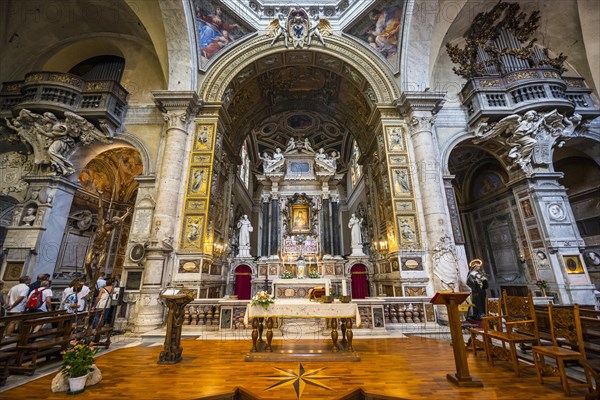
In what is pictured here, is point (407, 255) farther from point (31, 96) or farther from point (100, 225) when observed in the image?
point (31, 96)

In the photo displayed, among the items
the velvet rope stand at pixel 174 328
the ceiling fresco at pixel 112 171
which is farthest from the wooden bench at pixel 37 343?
the ceiling fresco at pixel 112 171

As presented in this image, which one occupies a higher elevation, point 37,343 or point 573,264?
point 573,264

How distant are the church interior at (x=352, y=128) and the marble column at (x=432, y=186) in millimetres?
68

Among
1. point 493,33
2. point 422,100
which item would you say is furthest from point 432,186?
point 493,33

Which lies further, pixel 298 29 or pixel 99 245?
pixel 298 29

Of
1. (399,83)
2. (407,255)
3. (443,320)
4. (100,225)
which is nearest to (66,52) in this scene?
(100,225)

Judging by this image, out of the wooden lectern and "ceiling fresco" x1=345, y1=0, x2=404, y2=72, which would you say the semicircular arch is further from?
the wooden lectern

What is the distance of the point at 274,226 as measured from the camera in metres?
16.5

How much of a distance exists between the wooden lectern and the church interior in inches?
56.3

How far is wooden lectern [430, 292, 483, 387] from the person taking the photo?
9.97 ft

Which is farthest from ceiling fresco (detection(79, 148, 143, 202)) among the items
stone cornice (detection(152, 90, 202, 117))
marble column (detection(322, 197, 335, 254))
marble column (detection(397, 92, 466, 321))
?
marble column (detection(397, 92, 466, 321))

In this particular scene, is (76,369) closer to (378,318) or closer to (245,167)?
(378,318)

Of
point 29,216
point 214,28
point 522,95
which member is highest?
point 214,28

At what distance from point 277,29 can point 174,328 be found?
11335 mm
